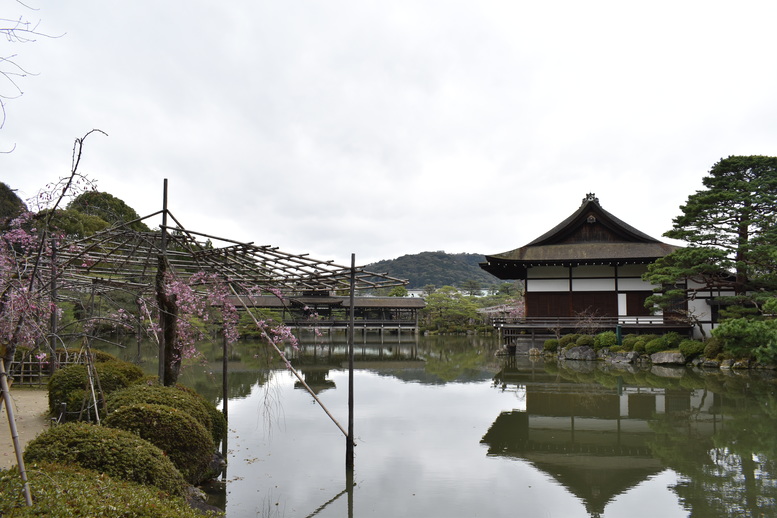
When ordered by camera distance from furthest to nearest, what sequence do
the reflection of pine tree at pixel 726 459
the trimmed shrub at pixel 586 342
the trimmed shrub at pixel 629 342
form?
1. the trimmed shrub at pixel 586 342
2. the trimmed shrub at pixel 629 342
3. the reflection of pine tree at pixel 726 459

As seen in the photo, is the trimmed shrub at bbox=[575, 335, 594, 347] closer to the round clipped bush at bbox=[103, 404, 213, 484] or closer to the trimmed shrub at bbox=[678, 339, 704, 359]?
the trimmed shrub at bbox=[678, 339, 704, 359]

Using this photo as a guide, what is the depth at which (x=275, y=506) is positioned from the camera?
531 centimetres

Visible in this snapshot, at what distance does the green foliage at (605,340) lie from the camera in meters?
19.7

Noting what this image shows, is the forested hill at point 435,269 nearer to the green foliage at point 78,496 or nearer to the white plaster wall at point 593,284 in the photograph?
the white plaster wall at point 593,284

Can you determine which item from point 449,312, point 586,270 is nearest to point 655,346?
point 586,270

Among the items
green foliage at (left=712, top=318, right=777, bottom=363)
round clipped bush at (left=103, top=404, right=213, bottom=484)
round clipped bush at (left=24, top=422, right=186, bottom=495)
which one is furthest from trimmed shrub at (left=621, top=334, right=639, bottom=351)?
round clipped bush at (left=24, top=422, right=186, bottom=495)

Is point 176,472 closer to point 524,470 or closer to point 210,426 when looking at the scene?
point 210,426

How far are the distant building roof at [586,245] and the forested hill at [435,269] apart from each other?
7609 centimetres

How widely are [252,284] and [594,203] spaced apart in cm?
2027

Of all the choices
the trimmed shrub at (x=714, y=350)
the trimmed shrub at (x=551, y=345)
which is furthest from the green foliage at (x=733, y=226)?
the trimmed shrub at (x=551, y=345)

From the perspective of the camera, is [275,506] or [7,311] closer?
[7,311]

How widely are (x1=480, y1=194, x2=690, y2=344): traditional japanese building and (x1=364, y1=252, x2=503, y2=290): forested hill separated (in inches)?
3003

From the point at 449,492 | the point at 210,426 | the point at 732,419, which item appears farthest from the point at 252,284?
the point at 732,419

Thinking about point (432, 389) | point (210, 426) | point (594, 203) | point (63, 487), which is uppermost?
point (594, 203)
